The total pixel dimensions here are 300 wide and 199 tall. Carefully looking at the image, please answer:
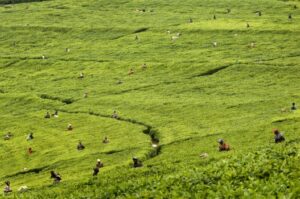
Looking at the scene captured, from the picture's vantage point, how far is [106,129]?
7875 centimetres

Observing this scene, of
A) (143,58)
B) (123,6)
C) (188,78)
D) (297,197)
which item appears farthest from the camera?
(123,6)

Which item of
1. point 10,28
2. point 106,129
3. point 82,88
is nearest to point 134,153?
point 106,129

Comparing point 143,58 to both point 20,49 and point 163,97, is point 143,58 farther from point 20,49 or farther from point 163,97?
point 20,49

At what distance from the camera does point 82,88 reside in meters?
105

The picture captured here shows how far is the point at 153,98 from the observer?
9219 centimetres

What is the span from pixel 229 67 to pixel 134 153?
42698 millimetres

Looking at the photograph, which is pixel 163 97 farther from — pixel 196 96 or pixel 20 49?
pixel 20 49

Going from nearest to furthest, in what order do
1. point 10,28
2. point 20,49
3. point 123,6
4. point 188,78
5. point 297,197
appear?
point 297,197 → point 188,78 → point 20,49 → point 10,28 → point 123,6

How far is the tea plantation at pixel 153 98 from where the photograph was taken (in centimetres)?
4062

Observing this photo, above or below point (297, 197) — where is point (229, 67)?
below

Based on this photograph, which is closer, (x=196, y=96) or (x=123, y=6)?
(x=196, y=96)

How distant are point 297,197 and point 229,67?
74152 millimetres

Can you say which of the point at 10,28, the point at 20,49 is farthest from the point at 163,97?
the point at 10,28

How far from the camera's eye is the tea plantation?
40.6 m
